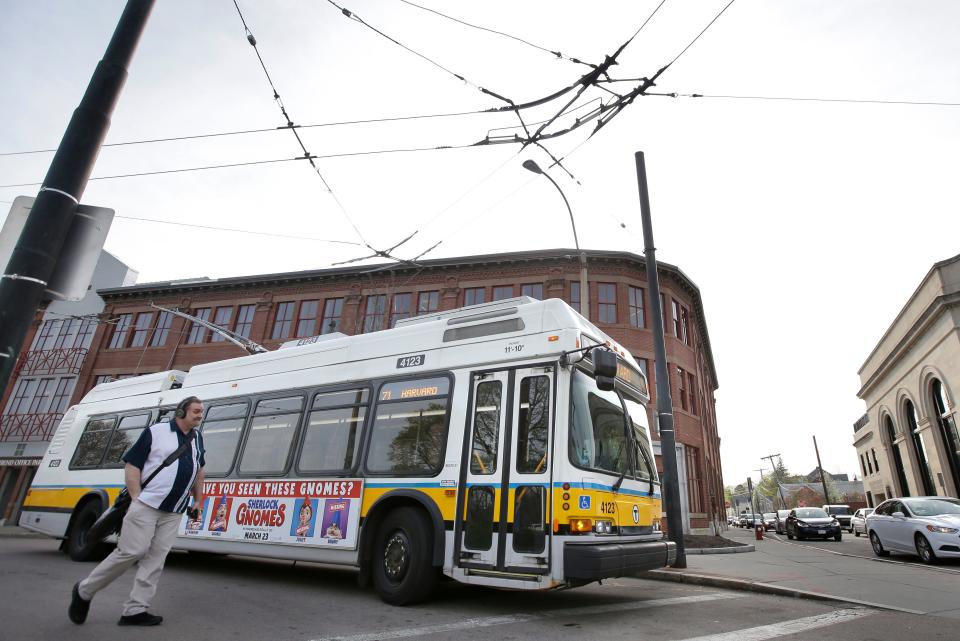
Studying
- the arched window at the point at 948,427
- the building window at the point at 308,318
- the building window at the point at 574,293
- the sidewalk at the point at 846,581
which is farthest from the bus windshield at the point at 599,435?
the arched window at the point at 948,427

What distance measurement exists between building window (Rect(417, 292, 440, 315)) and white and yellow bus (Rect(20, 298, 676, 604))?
17589mm

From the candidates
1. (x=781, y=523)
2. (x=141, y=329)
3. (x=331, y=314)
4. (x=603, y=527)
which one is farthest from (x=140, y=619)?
(x=781, y=523)

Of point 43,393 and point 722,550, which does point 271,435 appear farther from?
point 43,393

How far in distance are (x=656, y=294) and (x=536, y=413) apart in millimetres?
6409

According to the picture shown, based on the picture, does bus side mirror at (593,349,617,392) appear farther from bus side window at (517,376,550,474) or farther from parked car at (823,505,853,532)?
parked car at (823,505,853,532)

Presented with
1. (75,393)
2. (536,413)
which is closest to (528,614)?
(536,413)

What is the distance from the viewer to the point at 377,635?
4578mm

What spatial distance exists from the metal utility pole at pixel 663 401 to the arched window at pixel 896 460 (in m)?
30.4

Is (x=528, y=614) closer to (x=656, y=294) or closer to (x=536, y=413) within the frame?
(x=536, y=413)

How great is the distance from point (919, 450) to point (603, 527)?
32.4m

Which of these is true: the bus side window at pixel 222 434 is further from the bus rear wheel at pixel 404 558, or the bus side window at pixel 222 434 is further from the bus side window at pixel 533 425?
the bus side window at pixel 533 425

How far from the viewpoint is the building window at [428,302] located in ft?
88.5

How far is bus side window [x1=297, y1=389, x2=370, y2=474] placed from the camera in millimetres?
7401

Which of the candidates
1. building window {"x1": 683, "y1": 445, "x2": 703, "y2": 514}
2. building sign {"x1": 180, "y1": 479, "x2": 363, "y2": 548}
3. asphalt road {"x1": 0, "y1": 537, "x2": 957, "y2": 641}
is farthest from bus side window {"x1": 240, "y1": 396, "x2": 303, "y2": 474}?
building window {"x1": 683, "y1": 445, "x2": 703, "y2": 514}
